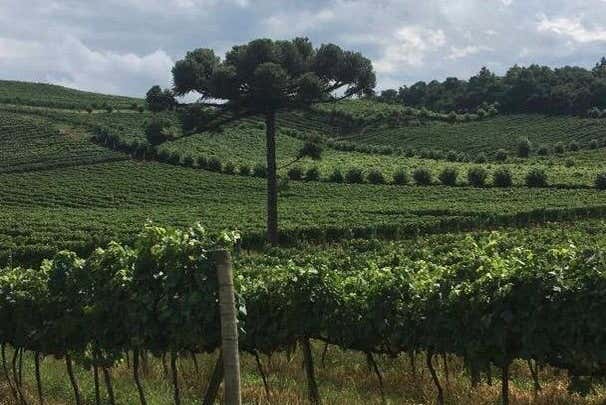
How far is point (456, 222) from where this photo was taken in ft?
149

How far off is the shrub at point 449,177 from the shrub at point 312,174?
12.1 m

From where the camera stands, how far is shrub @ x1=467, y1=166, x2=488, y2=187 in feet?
206

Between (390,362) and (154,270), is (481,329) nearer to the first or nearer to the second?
(154,270)

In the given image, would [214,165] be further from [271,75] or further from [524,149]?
[524,149]

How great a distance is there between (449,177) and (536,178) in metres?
7.95

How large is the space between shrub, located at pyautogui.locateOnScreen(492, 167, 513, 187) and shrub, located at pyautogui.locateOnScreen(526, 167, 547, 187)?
1.59m

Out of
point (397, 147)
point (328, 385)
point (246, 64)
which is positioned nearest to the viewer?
point (328, 385)

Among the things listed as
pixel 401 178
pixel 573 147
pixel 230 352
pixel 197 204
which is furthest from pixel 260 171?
pixel 230 352

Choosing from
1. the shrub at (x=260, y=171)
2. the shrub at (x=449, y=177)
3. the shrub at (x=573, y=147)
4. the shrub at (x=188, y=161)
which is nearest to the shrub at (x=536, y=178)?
the shrub at (x=449, y=177)

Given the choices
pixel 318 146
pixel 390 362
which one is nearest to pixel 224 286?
pixel 390 362

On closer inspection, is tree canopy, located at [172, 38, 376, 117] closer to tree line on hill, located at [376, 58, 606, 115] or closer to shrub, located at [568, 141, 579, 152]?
shrub, located at [568, 141, 579, 152]

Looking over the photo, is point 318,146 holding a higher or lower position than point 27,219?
higher

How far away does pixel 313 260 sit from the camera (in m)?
9.63

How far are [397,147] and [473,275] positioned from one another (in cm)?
9224
